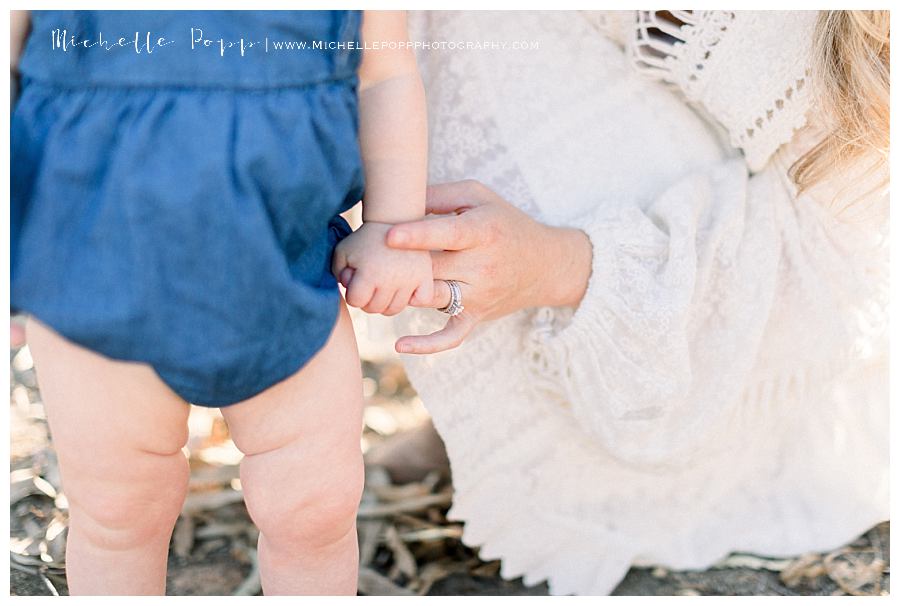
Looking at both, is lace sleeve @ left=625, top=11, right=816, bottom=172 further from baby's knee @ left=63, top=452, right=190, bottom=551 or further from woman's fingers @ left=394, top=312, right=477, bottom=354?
baby's knee @ left=63, top=452, right=190, bottom=551

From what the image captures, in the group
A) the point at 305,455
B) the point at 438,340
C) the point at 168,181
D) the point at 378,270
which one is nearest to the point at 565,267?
the point at 438,340

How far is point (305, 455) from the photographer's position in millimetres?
980

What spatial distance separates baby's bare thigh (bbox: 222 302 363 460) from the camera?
3.16ft

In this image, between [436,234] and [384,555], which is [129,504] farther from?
[384,555]

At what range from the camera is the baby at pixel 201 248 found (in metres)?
0.86

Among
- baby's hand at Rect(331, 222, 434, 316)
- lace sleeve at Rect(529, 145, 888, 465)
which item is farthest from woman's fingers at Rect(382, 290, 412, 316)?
Result: lace sleeve at Rect(529, 145, 888, 465)

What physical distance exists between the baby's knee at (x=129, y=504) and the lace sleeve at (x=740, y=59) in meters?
0.81

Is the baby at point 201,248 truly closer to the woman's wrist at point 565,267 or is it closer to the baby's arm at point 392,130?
the baby's arm at point 392,130

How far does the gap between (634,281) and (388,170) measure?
0.42 metres

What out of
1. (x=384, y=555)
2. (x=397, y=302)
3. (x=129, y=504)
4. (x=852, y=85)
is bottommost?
(x=384, y=555)

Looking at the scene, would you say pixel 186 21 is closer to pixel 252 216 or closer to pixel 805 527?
pixel 252 216

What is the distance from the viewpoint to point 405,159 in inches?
39.7

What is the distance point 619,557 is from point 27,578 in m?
0.90

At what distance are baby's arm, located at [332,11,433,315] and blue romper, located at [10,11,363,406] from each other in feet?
0.33
